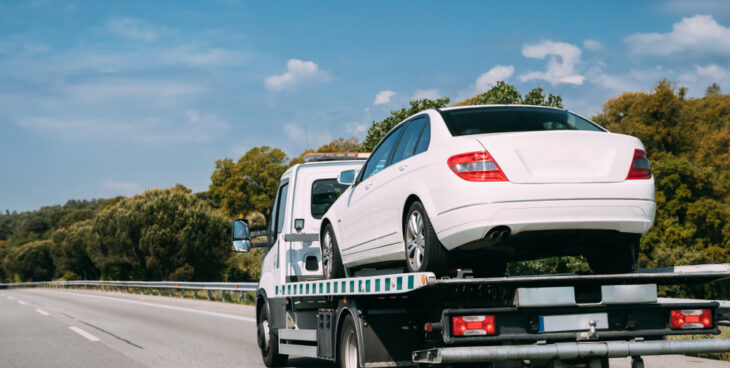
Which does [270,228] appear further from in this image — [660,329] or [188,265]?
[188,265]

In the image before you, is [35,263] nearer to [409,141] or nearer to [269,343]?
[269,343]

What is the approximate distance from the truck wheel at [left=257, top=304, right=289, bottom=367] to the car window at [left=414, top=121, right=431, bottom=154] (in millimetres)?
4098

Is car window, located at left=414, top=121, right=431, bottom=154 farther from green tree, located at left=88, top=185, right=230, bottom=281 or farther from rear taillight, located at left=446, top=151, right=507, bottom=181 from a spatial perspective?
green tree, located at left=88, top=185, right=230, bottom=281

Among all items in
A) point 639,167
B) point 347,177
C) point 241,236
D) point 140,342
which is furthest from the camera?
point 140,342

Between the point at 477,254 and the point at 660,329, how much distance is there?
1.38 meters

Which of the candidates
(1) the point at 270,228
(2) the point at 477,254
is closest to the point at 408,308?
(2) the point at 477,254

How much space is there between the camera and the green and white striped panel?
517 cm

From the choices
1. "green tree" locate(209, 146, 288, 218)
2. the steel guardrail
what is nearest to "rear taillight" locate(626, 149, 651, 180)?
the steel guardrail

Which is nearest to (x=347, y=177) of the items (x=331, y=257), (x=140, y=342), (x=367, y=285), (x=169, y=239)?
(x=331, y=257)

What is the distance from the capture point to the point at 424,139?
6.34 meters

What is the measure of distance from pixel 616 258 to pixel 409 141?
1.95 m

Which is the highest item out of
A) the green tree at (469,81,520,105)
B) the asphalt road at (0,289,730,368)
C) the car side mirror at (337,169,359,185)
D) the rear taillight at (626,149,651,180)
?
the green tree at (469,81,520,105)

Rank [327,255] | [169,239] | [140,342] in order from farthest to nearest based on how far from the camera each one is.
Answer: [169,239] < [140,342] < [327,255]

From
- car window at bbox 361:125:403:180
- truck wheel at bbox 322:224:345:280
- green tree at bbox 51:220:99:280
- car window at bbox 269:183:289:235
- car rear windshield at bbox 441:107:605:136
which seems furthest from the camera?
green tree at bbox 51:220:99:280
